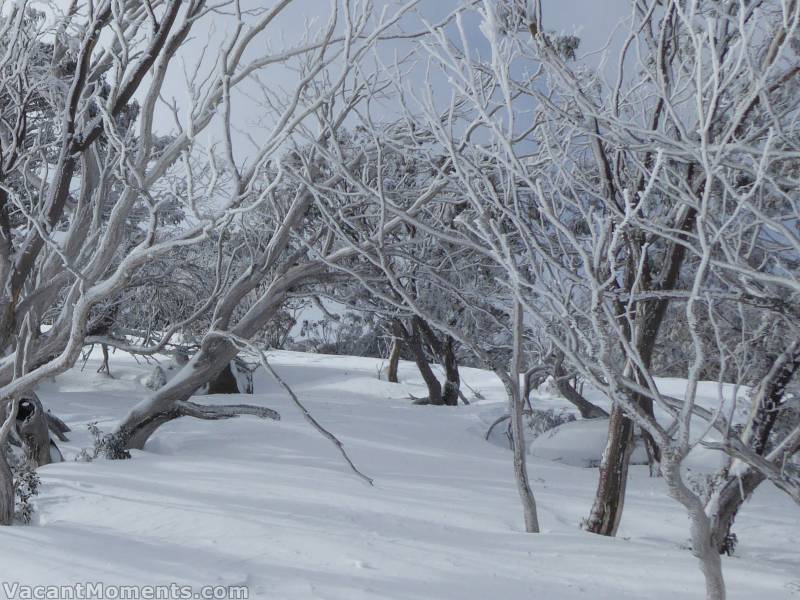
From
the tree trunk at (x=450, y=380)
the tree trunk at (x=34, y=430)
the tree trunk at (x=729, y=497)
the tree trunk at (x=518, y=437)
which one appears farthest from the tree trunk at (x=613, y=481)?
the tree trunk at (x=450, y=380)

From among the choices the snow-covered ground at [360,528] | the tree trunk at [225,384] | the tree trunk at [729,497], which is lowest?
the tree trunk at [225,384]

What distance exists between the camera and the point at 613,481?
508cm

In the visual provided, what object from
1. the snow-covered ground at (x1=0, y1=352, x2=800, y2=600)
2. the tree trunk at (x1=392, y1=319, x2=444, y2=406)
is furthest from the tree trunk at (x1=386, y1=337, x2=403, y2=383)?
the snow-covered ground at (x1=0, y1=352, x2=800, y2=600)

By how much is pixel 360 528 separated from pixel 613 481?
6.45 ft

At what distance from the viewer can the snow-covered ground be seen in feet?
10.8

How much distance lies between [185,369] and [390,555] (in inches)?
182

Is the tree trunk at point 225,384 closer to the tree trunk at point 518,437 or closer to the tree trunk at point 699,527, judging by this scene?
the tree trunk at point 518,437

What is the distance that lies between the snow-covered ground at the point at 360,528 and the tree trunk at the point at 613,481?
0.28 m

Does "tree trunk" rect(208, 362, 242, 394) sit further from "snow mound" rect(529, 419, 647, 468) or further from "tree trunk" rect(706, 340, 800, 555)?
"tree trunk" rect(706, 340, 800, 555)

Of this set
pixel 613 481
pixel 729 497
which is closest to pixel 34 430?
pixel 613 481

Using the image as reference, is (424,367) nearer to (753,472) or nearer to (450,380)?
(450,380)

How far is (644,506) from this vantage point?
20.8ft

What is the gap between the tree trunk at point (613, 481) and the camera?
16.5ft

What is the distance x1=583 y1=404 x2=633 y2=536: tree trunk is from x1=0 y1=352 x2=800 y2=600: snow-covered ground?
10.9 inches
